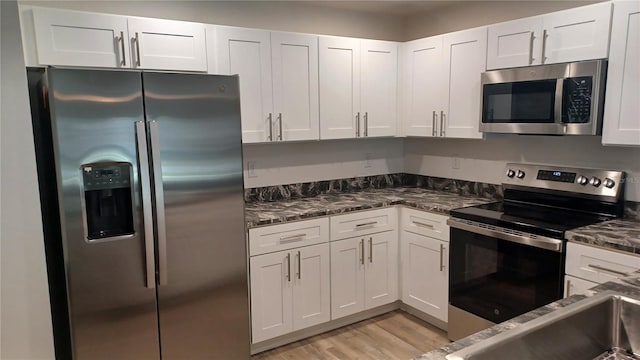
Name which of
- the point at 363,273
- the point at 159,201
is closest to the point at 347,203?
the point at 363,273

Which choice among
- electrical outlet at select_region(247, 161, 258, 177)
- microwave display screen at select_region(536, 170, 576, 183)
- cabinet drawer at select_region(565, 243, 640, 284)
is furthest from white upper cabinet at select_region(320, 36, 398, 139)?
cabinet drawer at select_region(565, 243, 640, 284)

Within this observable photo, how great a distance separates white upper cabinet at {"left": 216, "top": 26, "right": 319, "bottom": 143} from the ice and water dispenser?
92 cm

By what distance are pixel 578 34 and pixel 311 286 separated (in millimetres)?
2212

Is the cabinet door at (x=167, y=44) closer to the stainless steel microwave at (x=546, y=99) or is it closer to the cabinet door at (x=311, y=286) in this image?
the cabinet door at (x=311, y=286)

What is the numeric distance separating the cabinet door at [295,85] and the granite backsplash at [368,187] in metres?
0.52

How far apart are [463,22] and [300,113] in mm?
1535

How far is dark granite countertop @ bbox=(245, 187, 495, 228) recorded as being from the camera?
2884mm

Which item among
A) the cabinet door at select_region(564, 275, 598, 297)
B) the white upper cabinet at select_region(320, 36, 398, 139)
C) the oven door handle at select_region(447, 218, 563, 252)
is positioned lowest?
the cabinet door at select_region(564, 275, 598, 297)

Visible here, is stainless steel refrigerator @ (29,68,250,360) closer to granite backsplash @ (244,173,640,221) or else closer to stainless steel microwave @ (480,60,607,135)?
granite backsplash @ (244,173,640,221)

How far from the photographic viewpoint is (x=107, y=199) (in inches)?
86.1

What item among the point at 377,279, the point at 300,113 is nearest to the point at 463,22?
the point at 300,113

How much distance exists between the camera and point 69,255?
2.11 meters

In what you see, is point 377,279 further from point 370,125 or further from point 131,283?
point 131,283

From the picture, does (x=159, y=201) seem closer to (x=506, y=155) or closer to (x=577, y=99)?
(x=577, y=99)
